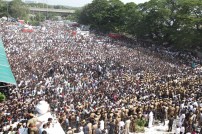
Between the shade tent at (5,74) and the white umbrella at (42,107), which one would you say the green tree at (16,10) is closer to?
the shade tent at (5,74)

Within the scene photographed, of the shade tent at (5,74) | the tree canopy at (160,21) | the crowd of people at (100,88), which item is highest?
the tree canopy at (160,21)

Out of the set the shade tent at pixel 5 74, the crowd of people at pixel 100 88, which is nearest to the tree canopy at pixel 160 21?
the crowd of people at pixel 100 88

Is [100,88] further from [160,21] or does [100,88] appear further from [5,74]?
[160,21]

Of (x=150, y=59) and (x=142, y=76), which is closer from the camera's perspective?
(x=142, y=76)

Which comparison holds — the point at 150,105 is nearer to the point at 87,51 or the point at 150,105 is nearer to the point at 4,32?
the point at 87,51

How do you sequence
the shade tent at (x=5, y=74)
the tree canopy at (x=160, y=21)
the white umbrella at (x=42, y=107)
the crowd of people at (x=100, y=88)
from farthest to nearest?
the tree canopy at (x=160, y=21), the shade tent at (x=5, y=74), the crowd of people at (x=100, y=88), the white umbrella at (x=42, y=107)

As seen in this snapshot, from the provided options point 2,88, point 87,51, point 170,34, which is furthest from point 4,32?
point 2,88
